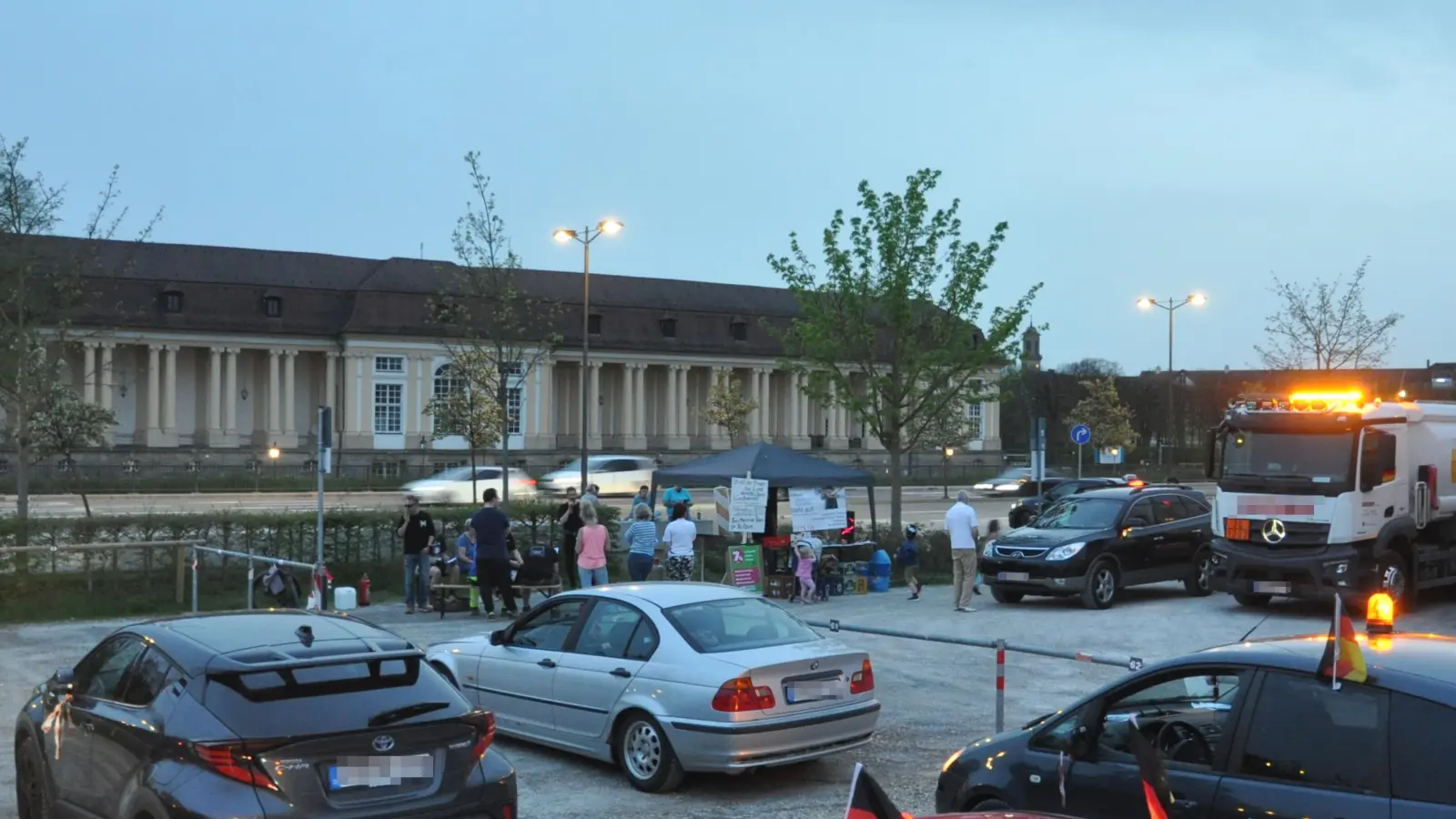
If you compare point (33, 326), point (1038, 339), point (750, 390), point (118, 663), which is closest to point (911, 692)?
point (118, 663)

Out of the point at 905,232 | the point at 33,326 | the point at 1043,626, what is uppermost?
the point at 905,232

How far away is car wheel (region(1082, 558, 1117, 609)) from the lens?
2073 centimetres

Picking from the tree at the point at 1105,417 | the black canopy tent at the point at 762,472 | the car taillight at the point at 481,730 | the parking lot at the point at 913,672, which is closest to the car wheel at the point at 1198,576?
the parking lot at the point at 913,672

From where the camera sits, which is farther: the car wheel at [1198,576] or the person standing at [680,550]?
the car wheel at [1198,576]

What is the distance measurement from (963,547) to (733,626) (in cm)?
1115

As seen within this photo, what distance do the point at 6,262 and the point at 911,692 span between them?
70.9 ft

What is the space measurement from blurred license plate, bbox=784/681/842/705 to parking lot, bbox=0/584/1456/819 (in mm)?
692

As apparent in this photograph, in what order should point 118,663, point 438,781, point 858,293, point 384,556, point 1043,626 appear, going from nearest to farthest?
point 438,781, point 118,663, point 1043,626, point 384,556, point 858,293

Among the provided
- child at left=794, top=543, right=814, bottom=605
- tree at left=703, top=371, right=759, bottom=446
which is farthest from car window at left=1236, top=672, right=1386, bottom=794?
tree at left=703, top=371, right=759, bottom=446

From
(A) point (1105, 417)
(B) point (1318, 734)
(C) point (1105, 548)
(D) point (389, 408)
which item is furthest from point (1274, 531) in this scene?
(D) point (389, 408)

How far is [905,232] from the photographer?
30.0m

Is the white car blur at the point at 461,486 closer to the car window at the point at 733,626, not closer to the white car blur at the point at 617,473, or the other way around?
the white car blur at the point at 617,473

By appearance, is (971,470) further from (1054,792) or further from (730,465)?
(1054,792)

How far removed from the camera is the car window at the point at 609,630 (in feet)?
33.2
